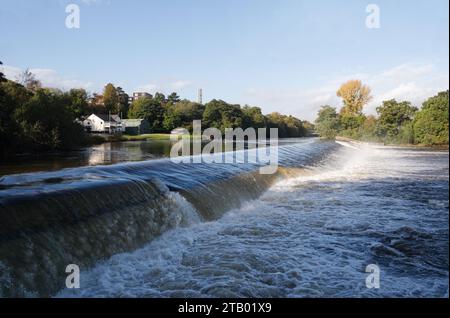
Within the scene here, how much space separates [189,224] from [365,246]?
3.45 meters

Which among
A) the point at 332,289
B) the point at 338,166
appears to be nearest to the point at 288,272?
the point at 332,289

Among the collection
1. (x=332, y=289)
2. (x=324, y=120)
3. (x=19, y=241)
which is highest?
(x=324, y=120)

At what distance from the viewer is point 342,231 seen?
6.78 metres

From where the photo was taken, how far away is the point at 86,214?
555 centimetres

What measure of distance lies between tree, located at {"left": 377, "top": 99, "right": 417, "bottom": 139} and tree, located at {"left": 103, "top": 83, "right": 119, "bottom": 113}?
6331 centimetres

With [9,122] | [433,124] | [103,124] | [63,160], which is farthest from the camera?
[103,124]

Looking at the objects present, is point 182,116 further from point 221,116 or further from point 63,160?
point 63,160

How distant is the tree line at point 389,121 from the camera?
3894cm

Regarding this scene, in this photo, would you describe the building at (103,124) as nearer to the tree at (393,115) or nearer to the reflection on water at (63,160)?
the reflection on water at (63,160)

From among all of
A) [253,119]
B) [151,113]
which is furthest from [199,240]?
[253,119]

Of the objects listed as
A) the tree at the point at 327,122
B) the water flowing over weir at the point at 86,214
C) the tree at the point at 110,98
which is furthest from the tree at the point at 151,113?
the water flowing over weir at the point at 86,214

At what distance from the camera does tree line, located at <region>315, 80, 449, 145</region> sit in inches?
1533

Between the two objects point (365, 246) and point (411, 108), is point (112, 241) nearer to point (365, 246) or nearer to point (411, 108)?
point (365, 246)

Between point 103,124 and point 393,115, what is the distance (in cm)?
5300
